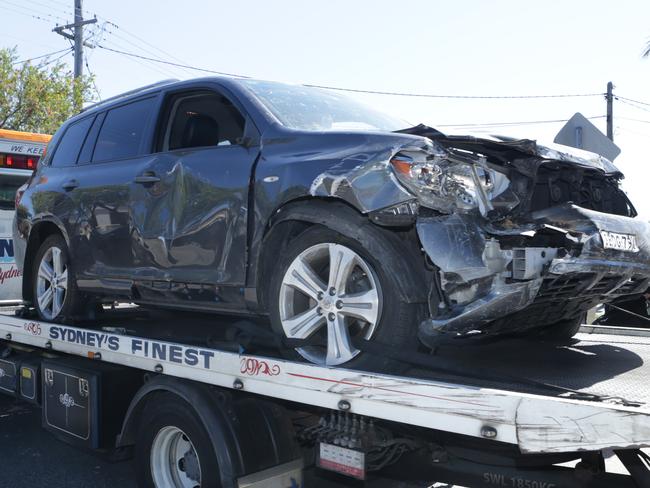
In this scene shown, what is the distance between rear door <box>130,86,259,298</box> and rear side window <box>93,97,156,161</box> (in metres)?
0.21

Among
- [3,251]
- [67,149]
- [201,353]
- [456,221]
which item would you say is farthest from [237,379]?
[3,251]

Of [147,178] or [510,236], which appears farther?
[147,178]

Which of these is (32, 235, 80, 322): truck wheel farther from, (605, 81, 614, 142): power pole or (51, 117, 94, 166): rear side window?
(605, 81, 614, 142): power pole

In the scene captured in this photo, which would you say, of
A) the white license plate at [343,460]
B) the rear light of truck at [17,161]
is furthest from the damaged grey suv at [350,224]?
the rear light of truck at [17,161]

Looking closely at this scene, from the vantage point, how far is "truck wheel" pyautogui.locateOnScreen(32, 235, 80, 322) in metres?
5.53

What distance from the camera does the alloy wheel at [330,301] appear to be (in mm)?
3412

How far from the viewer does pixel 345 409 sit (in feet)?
10.3

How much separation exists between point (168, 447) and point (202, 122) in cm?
211

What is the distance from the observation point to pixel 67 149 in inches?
235

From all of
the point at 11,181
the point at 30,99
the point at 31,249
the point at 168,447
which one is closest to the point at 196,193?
the point at 168,447

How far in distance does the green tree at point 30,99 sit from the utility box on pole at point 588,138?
21.9 metres

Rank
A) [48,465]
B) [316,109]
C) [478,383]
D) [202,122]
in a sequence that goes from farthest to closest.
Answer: [48,465]
[202,122]
[316,109]
[478,383]

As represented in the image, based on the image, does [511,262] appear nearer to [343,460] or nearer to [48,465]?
[343,460]

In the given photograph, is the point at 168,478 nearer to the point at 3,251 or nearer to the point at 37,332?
the point at 37,332
